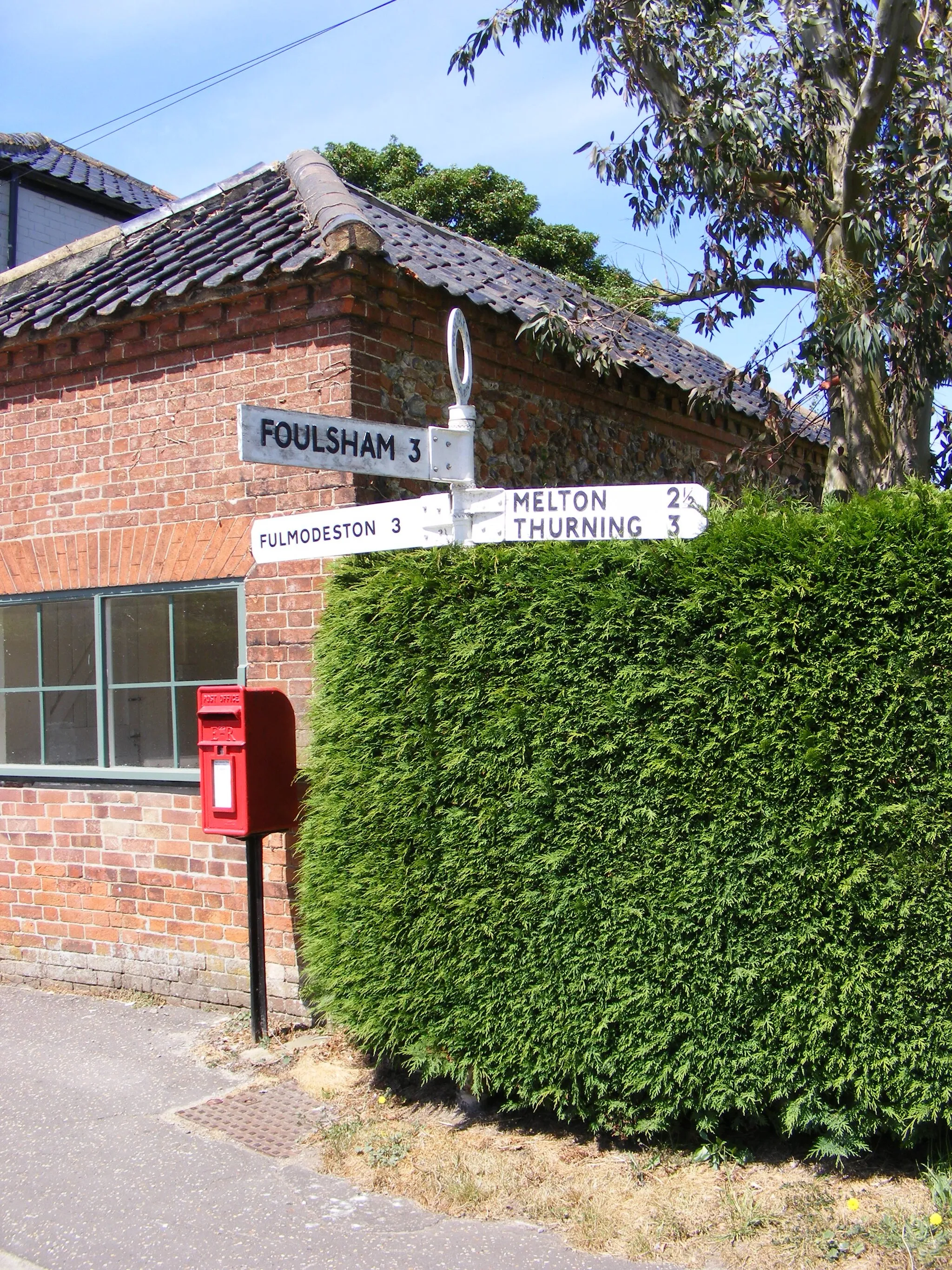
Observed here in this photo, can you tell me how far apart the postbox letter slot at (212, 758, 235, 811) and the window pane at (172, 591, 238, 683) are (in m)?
0.95

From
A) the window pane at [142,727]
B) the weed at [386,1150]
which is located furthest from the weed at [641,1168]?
the window pane at [142,727]

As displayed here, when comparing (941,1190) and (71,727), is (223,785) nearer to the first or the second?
(71,727)

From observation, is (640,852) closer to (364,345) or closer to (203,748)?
(203,748)

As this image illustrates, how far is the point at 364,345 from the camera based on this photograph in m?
5.85

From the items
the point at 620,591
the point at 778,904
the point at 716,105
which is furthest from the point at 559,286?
the point at 778,904

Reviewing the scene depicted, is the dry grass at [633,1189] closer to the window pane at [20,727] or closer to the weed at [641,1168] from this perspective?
the weed at [641,1168]

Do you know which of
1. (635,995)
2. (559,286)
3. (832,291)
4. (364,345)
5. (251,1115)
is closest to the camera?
(635,995)

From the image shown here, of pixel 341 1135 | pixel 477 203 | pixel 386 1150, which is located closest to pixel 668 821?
pixel 386 1150

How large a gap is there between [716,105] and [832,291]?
1.51 m

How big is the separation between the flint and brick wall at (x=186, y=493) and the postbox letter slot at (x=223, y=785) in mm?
586

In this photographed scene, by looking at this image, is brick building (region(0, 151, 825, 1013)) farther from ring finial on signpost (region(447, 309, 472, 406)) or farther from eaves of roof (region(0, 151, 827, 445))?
ring finial on signpost (region(447, 309, 472, 406))

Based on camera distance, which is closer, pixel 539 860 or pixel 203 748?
pixel 539 860

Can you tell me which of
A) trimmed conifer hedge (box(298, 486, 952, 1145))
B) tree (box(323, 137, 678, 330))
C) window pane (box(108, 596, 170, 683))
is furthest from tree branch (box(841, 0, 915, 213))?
tree (box(323, 137, 678, 330))

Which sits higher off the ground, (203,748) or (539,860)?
(203,748)
